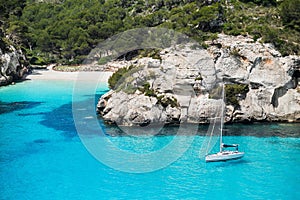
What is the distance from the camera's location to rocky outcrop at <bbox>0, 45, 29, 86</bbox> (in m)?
58.8

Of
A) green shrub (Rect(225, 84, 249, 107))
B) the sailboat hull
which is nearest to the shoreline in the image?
green shrub (Rect(225, 84, 249, 107))

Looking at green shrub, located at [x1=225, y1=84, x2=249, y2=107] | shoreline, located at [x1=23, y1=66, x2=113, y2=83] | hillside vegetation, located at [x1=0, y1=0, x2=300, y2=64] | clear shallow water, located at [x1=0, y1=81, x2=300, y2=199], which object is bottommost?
clear shallow water, located at [x1=0, y1=81, x2=300, y2=199]

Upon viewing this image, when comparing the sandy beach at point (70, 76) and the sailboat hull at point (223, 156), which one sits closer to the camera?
the sailboat hull at point (223, 156)

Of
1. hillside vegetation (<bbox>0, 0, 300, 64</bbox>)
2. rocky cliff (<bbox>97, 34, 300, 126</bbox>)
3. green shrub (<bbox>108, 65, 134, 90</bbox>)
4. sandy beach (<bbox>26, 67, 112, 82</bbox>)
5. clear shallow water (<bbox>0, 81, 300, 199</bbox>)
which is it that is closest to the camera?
clear shallow water (<bbox>0, 81, 300, 199</bbox>)

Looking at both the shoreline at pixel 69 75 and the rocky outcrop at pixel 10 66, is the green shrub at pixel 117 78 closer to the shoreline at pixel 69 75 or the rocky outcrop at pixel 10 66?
the shoreline at pixel 69 75

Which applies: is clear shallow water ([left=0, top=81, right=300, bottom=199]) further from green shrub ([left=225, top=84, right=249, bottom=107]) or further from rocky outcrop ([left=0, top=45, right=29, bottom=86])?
rocky outcrop ([left=0, top=45, right=29, bottom=86])

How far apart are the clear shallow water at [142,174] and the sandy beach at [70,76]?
92.7 ft

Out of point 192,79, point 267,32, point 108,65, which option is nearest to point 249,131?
point 192,79

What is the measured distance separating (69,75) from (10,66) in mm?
11244

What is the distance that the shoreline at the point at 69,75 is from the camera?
218 feet

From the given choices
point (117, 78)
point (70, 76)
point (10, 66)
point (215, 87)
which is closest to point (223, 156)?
point (215, 87)

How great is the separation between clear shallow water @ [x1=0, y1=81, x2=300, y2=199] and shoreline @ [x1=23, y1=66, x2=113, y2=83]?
28.4 m

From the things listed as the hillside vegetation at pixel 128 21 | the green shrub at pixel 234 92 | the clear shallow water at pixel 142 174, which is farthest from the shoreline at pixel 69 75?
the green shrub at pixel 234 92

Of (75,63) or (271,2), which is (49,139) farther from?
(75,63)
